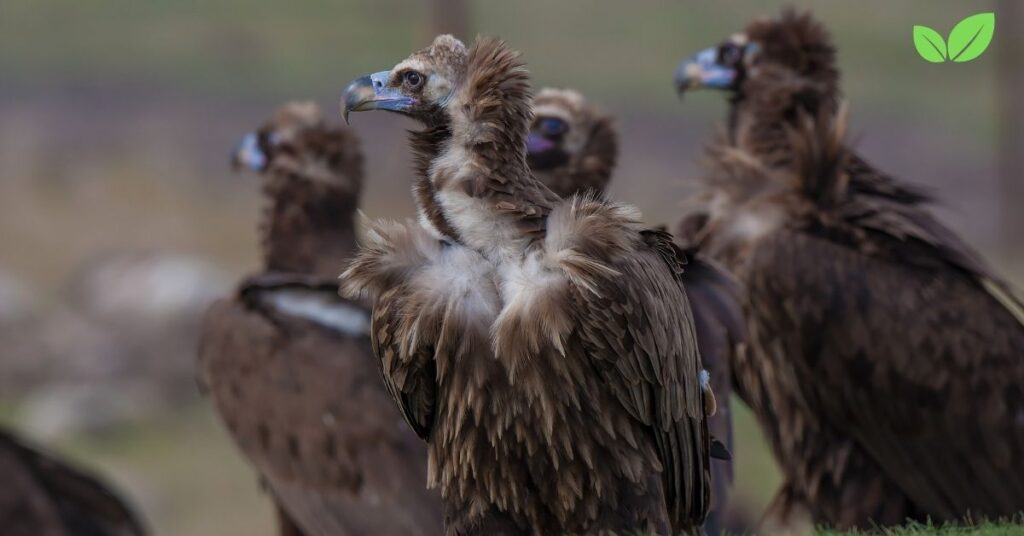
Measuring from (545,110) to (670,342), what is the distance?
2.37m

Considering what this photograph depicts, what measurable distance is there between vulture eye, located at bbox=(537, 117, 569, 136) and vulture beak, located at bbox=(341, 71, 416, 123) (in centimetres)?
210

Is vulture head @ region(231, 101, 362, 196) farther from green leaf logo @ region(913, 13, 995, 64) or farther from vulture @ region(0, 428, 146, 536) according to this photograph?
green leaf logo @ region(913, 13, 995, 64)

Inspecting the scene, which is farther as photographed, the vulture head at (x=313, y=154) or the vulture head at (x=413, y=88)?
the vulture head at (x=313, y=154)

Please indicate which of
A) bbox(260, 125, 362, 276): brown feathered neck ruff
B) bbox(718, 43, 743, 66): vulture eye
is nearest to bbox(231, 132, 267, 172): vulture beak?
bbox(260, 125, 362, 276): brown feathered neck ruff

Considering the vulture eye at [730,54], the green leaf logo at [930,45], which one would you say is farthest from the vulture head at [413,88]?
the vulture eye at [730,54]

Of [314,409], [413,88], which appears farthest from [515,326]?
[314,409]

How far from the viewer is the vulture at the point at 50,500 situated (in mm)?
5625

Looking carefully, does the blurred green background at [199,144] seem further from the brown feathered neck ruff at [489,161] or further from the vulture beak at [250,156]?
the brown feathered neck ruff at [489,161]

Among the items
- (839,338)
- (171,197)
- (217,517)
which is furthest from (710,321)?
(171,197)

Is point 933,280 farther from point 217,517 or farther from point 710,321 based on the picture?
point 217,517

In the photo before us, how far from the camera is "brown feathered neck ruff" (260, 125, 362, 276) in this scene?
688cm

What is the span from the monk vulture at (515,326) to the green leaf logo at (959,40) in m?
0.97

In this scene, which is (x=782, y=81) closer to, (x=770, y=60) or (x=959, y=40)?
(x=770, y=60)

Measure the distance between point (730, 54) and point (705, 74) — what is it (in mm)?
130
